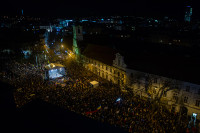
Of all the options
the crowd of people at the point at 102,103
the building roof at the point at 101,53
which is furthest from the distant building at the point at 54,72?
the building roof at the point at 101,53

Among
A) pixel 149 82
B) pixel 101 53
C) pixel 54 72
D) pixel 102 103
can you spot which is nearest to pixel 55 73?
pixel 54 72

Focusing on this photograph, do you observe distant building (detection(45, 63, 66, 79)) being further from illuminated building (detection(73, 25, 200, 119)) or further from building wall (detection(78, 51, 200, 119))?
building wall (detection(78, 51, 200, 119))

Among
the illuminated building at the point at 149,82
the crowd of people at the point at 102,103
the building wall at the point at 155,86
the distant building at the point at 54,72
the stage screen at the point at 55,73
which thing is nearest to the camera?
the crowd of people at the point at 102,103

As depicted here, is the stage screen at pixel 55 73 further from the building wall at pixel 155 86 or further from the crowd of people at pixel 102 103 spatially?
the building wall at pixel 155 86

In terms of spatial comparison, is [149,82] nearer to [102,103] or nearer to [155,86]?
[155,86]

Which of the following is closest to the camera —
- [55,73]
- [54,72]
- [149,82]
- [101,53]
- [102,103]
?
[102,103]

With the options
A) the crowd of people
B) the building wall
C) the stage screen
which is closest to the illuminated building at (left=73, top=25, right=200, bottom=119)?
the building wall

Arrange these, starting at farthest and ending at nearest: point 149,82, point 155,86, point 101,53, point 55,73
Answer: point 101,53 < point 55,73 < point 149,82 < point 155,86

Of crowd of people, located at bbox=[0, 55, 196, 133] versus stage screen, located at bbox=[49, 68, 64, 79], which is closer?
crowd of people, located at bbox=[0, 55, 196, 133]

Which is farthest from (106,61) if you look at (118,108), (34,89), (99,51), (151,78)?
(34,89)
